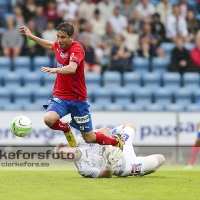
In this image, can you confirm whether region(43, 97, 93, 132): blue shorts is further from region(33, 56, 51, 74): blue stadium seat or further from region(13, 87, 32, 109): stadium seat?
region(33, 56, 51, 74): blue stadium seat

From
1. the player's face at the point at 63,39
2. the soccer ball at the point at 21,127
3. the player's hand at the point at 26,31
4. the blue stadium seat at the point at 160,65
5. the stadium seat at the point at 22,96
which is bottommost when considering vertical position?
the stadium seat at the point at 22,96

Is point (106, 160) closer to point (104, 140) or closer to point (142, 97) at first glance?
point (104, 140)

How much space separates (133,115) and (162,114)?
67 cm

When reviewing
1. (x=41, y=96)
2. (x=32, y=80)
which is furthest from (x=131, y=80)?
(x=32, y=80)

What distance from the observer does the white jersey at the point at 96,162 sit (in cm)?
927

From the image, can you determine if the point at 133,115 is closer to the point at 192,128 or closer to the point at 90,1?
the point at 192,128

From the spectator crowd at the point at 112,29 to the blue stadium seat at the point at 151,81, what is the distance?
499mm

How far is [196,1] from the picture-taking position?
62.7ft

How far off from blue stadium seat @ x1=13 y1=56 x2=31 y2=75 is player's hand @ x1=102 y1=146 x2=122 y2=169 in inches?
295

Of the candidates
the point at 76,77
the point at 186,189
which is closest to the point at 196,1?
the point at 76,77

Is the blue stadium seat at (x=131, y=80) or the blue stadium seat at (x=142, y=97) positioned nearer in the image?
the blue stadium seat at (x=142, y=97)

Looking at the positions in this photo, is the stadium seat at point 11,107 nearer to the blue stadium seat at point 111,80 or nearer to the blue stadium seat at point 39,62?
the blue stadium seat at point 39,62

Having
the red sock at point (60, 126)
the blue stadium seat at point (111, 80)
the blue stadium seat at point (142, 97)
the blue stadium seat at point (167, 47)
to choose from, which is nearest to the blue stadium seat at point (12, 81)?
the blue stadium seat at point (111, 80)

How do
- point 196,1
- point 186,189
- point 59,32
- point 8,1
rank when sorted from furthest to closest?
point 196,1
point 8,1
point 59,32
point 186,189
